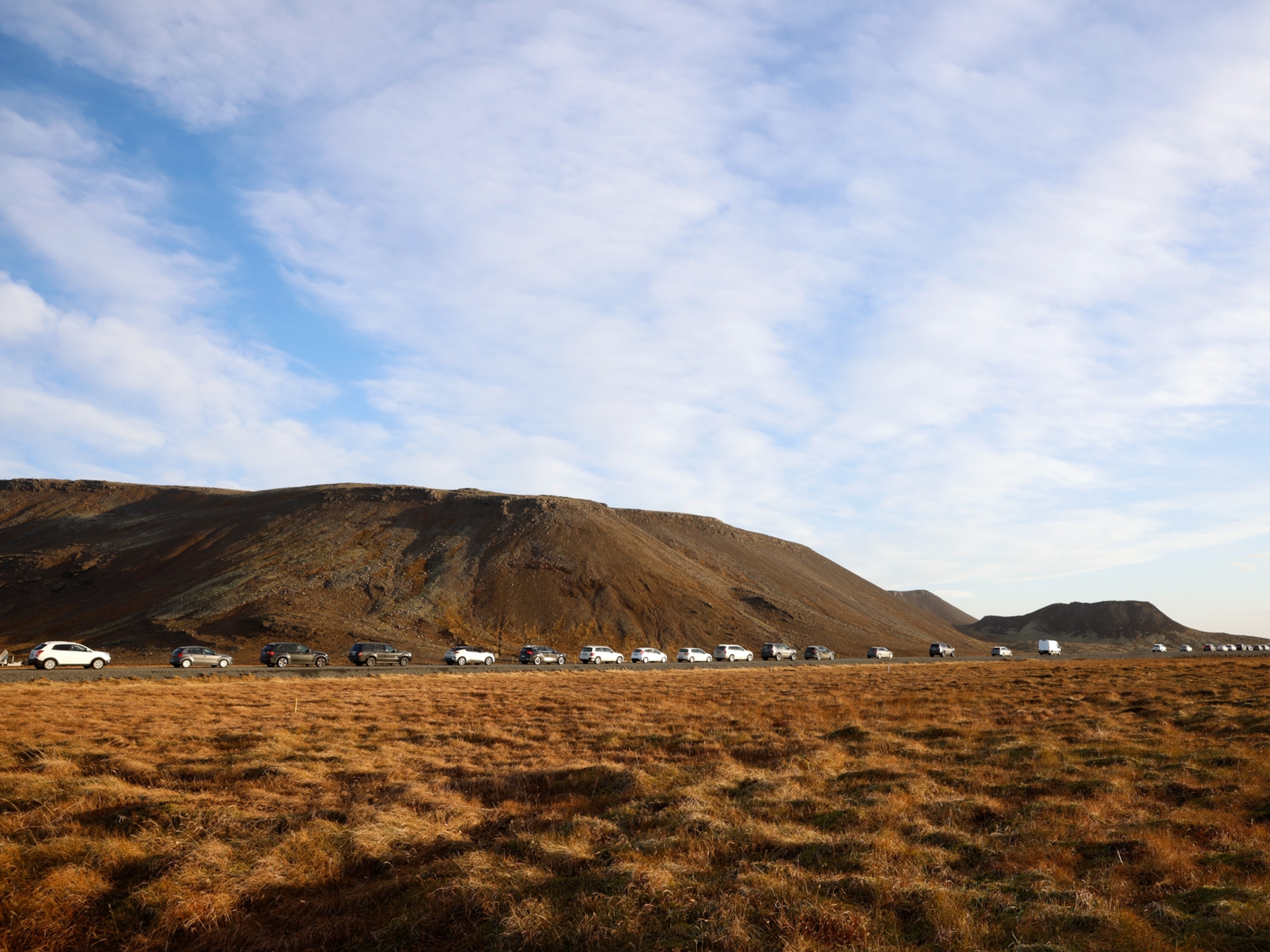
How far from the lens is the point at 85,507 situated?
386ft

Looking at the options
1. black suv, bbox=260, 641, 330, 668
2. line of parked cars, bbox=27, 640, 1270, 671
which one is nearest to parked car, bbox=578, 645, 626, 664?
line of parked cars, bbox=27, 640, 1270, 671

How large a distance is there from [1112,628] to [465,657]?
193 metres

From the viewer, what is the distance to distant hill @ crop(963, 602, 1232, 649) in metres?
178

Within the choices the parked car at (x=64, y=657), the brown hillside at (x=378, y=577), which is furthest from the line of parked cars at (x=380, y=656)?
the brown hillside at (x=378, y=577)

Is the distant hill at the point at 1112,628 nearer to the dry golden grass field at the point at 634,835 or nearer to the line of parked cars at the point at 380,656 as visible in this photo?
the line of parked cars at the point at 380,656

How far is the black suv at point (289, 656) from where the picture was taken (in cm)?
4828

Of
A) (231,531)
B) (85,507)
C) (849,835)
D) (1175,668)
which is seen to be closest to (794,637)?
(1175,668)

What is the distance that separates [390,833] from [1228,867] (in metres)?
10.4

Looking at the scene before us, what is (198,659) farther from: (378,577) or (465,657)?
(378,577)

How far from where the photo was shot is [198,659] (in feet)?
A: 150

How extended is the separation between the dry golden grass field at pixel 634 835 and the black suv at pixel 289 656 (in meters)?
29.0

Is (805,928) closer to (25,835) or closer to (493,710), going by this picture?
(25,835)

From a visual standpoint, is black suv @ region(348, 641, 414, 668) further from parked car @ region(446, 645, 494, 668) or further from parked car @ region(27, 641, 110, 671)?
parked car @ region(27, 641, 110, 671)

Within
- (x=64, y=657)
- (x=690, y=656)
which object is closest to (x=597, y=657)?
(x=690, y=656)
